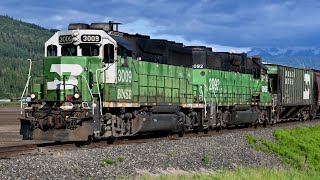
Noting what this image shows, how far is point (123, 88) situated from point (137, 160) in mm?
3875

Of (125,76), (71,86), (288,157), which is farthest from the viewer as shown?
(288,157)

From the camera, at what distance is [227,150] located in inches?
671

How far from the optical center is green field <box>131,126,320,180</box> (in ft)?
Result: 40.0

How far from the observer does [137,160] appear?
12977mm

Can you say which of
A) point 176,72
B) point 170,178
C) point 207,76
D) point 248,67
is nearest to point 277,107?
point 248,67

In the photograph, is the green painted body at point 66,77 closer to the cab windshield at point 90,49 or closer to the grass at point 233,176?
the cab windshield at point 90,49

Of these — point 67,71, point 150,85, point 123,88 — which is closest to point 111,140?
point 123,88

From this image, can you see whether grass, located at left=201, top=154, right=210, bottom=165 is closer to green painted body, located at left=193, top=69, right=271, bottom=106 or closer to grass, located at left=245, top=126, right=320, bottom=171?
grass, located at left=245, top=126, right=320, bottom=171

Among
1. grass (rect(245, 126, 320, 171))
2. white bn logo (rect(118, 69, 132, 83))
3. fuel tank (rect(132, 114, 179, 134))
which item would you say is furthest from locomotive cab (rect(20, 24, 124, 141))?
grass (rect(245, 126, 320, 171))

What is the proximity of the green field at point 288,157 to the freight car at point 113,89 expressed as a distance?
318 centimetres

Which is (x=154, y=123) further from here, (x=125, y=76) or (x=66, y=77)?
(x=66, y=77)

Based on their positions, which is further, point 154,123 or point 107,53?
point 154,123

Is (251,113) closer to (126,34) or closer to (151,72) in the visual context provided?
(151,72)

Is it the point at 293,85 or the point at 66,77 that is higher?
the point at 293,85
